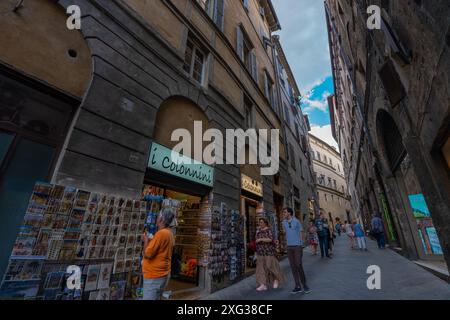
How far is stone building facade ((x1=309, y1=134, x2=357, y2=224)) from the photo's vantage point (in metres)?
37.9

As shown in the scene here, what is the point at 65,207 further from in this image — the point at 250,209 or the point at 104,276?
the point at 250,209

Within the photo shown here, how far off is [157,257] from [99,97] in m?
2.98

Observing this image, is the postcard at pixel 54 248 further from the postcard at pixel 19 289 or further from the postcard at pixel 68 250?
the postcard at pixel 19 289

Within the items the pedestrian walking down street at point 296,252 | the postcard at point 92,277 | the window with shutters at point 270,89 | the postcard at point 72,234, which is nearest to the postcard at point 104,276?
the postcard at point 92,277

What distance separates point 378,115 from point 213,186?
22.2 ft

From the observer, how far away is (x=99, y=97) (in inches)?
151

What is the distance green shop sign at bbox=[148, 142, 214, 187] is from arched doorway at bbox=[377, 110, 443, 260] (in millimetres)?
6258

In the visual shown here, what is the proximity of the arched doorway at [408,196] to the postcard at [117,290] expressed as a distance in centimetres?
827

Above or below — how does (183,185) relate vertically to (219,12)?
below


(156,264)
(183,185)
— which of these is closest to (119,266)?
(156,264)

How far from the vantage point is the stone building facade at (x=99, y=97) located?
10.1 ft

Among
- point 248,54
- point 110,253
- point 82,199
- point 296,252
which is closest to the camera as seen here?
point 82,199
